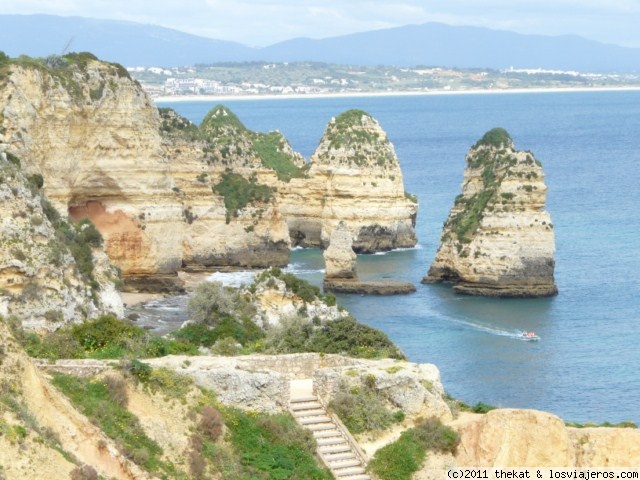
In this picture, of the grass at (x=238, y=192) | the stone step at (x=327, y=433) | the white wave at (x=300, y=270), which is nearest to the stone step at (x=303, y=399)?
the stone step at (x=327, y=433)

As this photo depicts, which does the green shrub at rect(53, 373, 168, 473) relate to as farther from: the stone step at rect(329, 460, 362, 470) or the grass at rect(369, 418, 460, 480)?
the grass at rect(369, 418, 460, 480)

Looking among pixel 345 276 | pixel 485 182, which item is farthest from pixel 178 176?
pixel 485 182

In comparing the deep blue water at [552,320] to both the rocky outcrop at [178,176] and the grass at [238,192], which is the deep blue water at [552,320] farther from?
the grass at [238,192]

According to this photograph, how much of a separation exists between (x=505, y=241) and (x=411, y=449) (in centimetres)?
4774

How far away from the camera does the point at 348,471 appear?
89.0ft

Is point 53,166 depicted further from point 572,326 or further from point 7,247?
point 572,326

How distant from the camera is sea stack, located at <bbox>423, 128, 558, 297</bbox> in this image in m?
73.7

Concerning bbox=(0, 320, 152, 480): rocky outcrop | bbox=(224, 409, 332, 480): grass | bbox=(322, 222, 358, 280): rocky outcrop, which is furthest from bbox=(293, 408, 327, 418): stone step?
bbox=(322, 222, 358, 280): rocky outcrop

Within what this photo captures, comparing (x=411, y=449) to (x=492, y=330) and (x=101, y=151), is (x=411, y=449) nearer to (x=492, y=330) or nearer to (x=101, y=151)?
→ (x=101, y=151)

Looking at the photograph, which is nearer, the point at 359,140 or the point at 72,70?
the point at 72,70

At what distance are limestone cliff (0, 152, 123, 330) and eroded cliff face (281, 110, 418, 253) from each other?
154 ft

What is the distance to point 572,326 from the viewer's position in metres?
64.8

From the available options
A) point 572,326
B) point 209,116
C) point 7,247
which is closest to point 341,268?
point 572,326

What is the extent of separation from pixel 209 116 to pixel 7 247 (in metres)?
51.2
